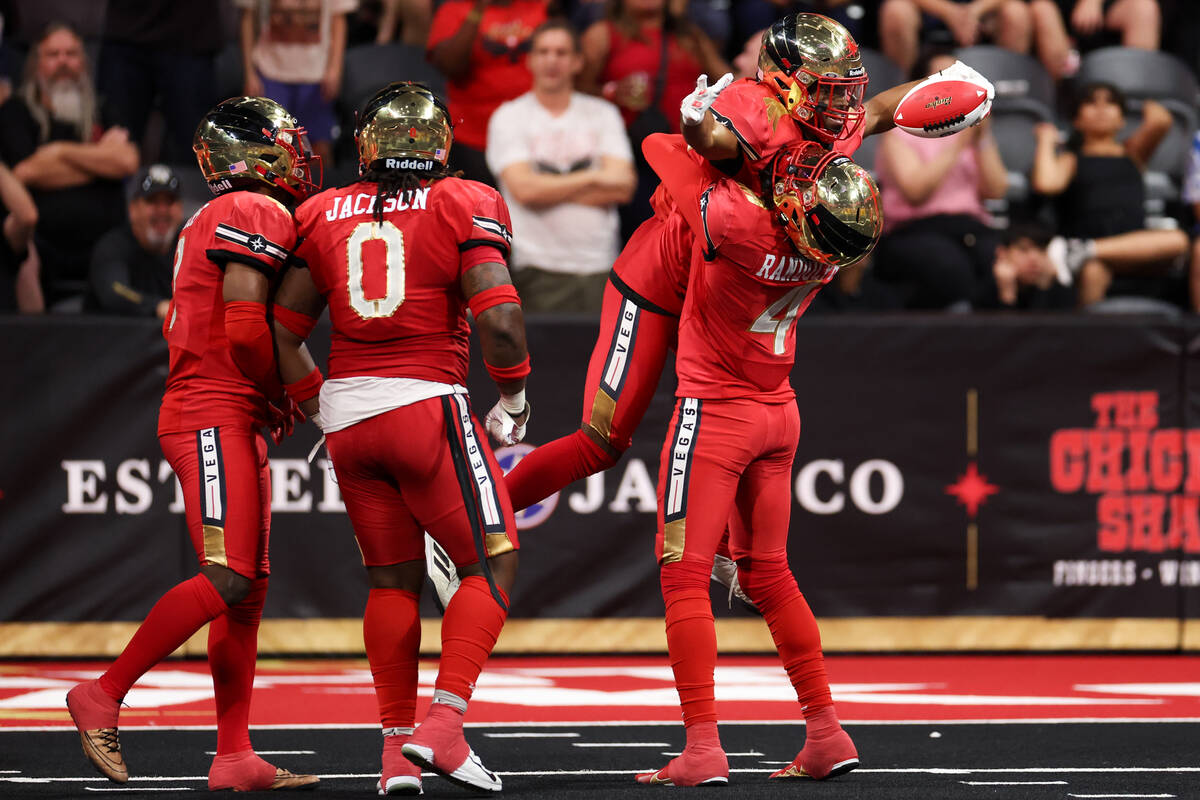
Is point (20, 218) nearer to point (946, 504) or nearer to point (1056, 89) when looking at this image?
point (946, 504)

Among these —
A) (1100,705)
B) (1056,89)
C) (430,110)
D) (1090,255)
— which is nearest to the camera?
(430,110)

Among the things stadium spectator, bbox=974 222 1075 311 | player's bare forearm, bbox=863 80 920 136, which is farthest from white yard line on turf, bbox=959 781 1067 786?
stadium spectator, bbox=974 222 1075 311

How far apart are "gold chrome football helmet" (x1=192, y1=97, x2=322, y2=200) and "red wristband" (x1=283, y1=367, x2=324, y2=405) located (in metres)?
0.63

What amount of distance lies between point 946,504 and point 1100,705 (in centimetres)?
151

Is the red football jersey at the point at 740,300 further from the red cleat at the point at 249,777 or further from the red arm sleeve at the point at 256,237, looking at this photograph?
the red cleat at the point at 249,777

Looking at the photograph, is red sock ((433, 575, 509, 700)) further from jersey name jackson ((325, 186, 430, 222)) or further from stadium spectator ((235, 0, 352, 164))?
stadium spectator ((235, 0, 352, 164))

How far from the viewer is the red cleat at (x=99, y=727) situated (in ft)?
15.5

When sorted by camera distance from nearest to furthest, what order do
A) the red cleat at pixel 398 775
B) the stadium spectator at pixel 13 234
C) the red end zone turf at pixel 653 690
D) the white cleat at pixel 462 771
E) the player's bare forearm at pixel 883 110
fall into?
the white cleat at pixel 462 771
the red cleat at pixel 398 775
the player's bare forearm at pixel 883 110
the red end zone turf at pixel 653 690
the stadium spectator at pixel 13 234

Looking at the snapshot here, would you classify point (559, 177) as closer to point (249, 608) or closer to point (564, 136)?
point (564, 136)

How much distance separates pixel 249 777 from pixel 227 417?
1070 mm

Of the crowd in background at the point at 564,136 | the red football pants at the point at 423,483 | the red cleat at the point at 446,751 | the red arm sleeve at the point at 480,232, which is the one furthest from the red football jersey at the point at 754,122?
the crowd in background at the point at 564,136

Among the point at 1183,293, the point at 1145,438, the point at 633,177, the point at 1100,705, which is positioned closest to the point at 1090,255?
the point at 1183,293

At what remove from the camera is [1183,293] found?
9.45 m

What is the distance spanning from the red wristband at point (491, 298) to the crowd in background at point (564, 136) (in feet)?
12.1
